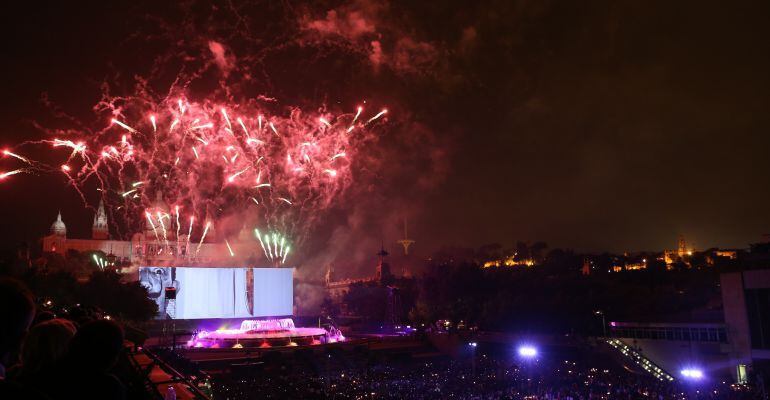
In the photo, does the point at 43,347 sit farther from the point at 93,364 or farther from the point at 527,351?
the point at 527,351

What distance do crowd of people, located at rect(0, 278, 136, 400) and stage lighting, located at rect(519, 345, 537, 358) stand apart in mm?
31752

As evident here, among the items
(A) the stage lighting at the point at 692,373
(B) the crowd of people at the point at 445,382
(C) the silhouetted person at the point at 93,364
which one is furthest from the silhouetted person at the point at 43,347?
(A) the stage lighting at the point at 692,373

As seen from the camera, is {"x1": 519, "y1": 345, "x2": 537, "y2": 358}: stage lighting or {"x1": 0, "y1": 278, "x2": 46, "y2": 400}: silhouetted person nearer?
{"x1": 0, "y1": 278, "x2": 46, "y2": 400}: silhouetted person

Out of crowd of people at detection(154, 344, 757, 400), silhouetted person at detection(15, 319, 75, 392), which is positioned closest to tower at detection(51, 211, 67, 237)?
crowd of people at detection(154, 344, 757, 400)

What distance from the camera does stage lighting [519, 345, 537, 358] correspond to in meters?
32.2

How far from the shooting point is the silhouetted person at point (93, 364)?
7.56 feet

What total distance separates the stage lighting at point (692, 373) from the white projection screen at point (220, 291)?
28.7 meters

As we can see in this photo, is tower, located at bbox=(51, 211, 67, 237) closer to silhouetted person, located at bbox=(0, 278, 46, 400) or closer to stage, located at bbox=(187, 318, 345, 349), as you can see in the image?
stage, located at bbox=(187, 318, 345, 349)

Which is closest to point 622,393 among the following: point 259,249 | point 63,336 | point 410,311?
point 63,336

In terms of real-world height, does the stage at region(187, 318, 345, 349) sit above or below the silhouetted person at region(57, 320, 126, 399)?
below

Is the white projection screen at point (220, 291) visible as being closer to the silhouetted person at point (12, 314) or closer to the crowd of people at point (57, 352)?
the crowd of people at point (57, 352)

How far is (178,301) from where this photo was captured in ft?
136

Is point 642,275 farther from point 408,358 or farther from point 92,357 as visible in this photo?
point 92,357

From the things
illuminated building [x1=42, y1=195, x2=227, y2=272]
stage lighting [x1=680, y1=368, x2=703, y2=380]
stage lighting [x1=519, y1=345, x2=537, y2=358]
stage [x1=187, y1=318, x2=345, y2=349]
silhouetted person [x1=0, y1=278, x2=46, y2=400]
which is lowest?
stage lighting [x1=680, y1=368, x2=703, y2=380]
